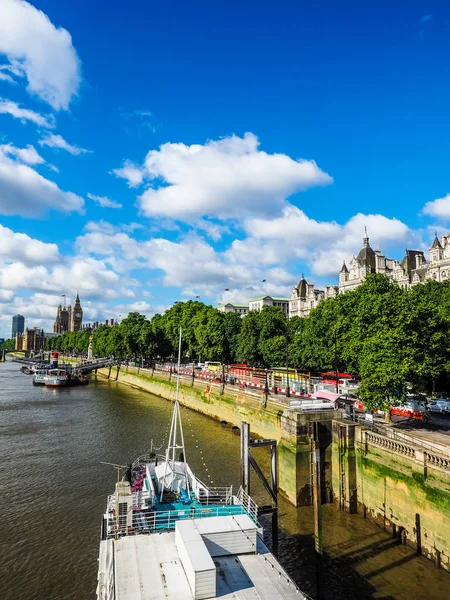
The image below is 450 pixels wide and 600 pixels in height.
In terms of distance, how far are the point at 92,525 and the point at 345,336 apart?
25.3m

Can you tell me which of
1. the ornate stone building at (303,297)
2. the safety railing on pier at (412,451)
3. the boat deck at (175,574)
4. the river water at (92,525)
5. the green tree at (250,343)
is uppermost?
the ornate stone building at (303,297)

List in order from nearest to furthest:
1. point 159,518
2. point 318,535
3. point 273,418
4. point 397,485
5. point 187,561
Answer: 1. point 187,561
2. point 318,535
3. point 159,518
4. point 397,485
5. point 273,418

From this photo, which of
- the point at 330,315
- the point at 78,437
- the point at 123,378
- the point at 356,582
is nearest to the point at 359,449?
the point at 356,582

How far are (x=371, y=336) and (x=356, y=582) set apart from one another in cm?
1694

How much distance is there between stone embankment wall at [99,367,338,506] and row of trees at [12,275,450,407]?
5194 millimetres

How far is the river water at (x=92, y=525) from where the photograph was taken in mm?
17734

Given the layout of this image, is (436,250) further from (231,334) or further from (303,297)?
(303,297)

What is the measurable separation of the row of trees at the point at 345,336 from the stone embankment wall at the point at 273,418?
17.0 feet

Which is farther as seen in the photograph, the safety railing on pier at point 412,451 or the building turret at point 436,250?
the building turret at point 436,250

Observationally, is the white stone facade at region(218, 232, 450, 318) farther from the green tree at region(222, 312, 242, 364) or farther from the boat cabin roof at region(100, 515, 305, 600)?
the boat cabin roof at region(100, 515, 305, 600)

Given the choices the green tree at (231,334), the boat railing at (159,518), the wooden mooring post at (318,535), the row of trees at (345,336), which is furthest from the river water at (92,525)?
the green tree at (231,334)

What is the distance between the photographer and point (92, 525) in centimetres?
2303

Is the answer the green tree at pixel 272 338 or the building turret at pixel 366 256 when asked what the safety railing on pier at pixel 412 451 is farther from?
the building turret at pixel 366 256

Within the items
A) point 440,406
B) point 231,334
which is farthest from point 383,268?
point 440,406
